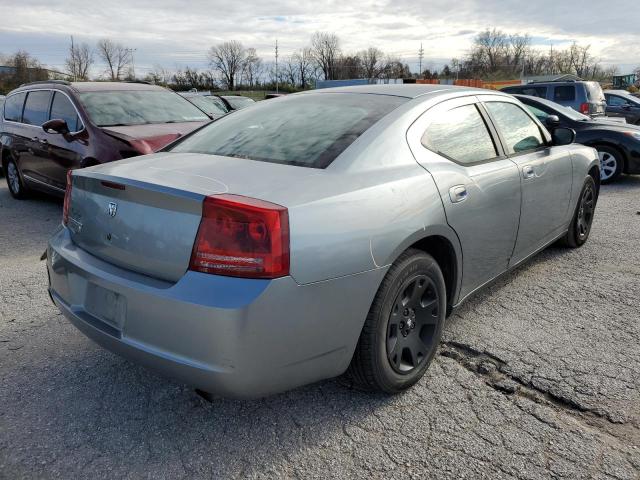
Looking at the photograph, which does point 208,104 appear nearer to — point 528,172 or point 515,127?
point 515,127

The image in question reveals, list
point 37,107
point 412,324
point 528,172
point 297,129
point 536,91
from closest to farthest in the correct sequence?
1. point 412,324
2. point 297,129
3. point 528,172
4. point 37,107
5. point 536,91

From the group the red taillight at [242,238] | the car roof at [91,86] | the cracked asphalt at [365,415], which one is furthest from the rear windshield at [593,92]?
the red taillight at [242,238]

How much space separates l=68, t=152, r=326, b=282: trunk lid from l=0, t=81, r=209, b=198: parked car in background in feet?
11.0

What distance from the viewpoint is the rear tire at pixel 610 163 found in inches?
345

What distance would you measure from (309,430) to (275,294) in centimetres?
80

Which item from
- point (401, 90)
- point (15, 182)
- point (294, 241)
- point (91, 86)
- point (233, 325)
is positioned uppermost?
point (91, 86)

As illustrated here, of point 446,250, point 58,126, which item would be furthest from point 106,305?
point 58,126

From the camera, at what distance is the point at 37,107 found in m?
7.41

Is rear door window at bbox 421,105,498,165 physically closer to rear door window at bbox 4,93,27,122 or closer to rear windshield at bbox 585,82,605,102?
rear door window at bbox 4,93,27,122

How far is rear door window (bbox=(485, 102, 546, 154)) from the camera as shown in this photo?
362 cm

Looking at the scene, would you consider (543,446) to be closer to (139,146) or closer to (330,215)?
(330,215)

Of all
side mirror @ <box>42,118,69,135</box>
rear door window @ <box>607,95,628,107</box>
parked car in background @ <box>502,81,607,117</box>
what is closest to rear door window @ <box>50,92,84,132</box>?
side mirror @ <box>42,118,69,135</box>

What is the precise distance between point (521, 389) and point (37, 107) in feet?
23.8

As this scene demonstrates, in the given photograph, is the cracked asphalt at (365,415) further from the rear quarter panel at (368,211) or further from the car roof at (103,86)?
the car roof at (103,86)
